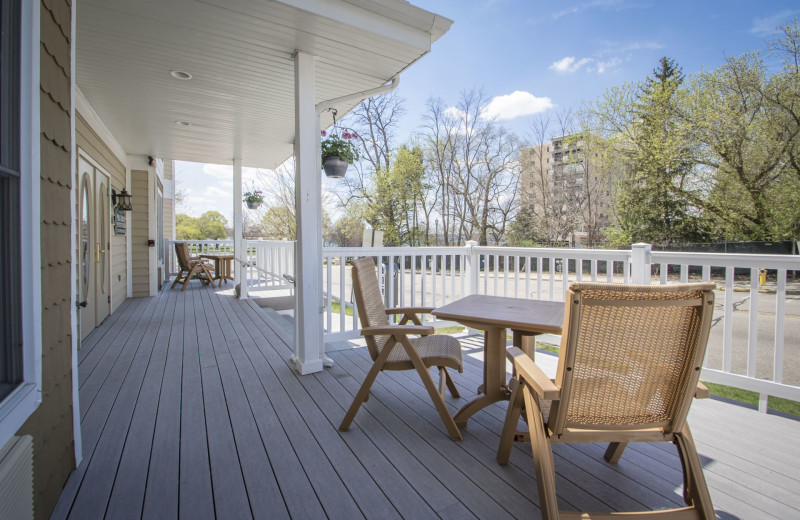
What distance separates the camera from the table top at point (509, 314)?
1728 millimetres

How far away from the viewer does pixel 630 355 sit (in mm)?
1233

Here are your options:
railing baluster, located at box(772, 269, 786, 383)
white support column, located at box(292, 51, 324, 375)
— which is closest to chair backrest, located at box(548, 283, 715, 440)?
railing baluster, located at box(772, 269, 786, 383)

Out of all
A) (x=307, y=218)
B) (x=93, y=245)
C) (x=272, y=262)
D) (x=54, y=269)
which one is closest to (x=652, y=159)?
(x=272, y=262)

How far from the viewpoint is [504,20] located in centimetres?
1262

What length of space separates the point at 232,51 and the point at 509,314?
268 cm

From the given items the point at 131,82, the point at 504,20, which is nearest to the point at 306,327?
the point at 131,82

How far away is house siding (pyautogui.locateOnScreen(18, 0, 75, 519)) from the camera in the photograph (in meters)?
1.33

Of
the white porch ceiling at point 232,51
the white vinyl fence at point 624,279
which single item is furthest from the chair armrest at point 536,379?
the white porch ceiling at point 232,51

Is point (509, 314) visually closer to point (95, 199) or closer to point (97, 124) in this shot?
point (95, 199)

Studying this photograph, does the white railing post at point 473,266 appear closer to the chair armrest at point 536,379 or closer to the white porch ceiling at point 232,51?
the white porch ceiling at point 232,51

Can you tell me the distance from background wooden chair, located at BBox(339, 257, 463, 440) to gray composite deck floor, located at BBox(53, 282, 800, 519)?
159 millimetres

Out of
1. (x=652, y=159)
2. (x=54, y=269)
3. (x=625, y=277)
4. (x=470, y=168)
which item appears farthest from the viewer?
(x=470, y=168)

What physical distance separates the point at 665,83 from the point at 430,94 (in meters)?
9.91

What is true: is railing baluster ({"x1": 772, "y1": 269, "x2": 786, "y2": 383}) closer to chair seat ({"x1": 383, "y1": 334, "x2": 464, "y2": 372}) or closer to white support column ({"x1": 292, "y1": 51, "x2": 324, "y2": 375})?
chair seat ({"x1": 383, "y1": 334, "x2": 464, "y2": 372})
